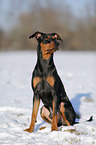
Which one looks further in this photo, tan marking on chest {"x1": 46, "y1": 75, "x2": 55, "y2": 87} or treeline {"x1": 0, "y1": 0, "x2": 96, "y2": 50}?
treeline {"x1": 0, "y1": 0, "x2": 96, "y2": 50}

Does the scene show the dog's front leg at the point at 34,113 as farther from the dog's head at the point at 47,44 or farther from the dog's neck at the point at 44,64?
the dog's head at the point at 47,44

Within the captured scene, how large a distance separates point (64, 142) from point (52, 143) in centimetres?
17

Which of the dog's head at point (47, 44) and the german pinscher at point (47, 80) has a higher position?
the dog's head at point (47, 44)

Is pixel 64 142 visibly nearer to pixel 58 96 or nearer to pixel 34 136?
pixel 34 136

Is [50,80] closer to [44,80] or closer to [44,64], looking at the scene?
[44,80]

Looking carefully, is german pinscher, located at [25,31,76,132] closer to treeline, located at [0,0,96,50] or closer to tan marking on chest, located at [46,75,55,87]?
tan marking on chest, located at [46,75,55,87]

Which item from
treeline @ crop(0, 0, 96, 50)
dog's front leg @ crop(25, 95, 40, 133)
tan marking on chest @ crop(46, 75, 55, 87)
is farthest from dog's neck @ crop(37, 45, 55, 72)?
treeline @ crop(0, 0, 96, 50)

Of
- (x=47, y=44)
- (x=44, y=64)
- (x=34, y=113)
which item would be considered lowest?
(x=34, y=113)

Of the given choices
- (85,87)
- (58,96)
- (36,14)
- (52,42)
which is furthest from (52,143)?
(36,14)

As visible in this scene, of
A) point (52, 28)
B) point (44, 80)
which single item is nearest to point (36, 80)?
point (44, 80)

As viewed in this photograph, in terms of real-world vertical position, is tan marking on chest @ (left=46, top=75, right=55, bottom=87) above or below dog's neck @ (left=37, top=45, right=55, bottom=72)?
below

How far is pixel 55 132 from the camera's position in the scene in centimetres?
304

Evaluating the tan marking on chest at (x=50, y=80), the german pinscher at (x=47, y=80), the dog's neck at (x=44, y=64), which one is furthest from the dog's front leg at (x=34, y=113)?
the dog's neck at (x=44, y=64)

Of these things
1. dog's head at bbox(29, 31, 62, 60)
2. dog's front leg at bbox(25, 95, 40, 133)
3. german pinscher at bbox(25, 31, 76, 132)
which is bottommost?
dog's front leg at bbox(25, 95, 40, 133)
